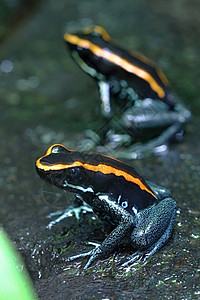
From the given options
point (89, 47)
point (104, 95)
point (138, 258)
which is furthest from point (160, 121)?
point (138, 258)

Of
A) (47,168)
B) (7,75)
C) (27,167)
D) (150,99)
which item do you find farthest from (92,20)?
(47,168)

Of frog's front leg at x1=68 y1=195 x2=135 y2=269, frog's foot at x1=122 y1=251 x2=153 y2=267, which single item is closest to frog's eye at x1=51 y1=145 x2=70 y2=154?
frog's front leg at x1=68 y1=195 x2=135 y2=269

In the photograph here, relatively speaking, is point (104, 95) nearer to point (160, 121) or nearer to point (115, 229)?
point (160, 121)

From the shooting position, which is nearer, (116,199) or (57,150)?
(57,150)

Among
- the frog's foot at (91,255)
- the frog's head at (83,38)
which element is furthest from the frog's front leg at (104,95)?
the frog's foot at (91,255)

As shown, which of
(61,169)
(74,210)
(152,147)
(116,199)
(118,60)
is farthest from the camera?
(118,60)

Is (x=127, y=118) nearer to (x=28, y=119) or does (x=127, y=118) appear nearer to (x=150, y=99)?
(x=150, y=99)

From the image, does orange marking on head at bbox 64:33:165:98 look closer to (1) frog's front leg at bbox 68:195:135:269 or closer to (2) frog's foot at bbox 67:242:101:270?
(1) frog's front leg at bbox 68:195:135:269

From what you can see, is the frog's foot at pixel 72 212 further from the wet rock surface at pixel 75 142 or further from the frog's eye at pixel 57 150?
the frog's eye at pixel 57 150
